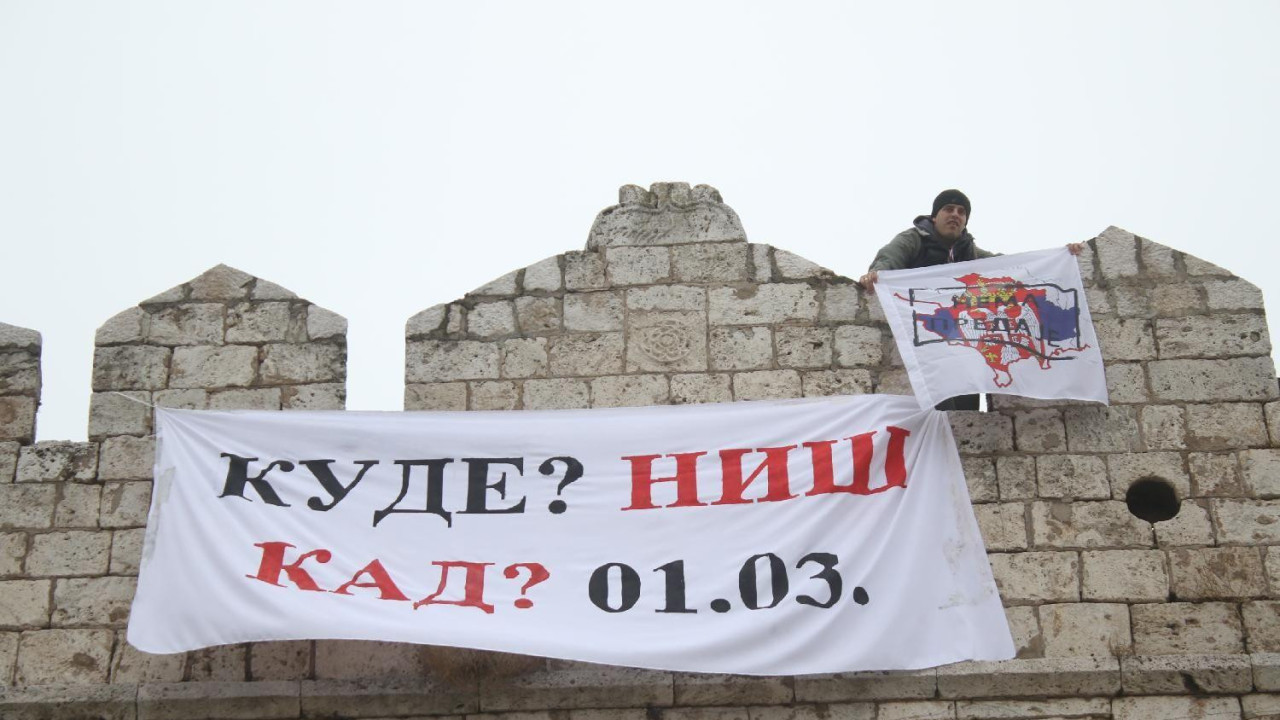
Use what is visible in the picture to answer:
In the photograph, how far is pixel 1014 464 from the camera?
611cm

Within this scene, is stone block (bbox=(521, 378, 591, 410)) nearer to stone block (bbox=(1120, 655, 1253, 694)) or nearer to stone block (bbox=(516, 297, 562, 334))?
stone block (bbox=(516, 297, 562, 334))

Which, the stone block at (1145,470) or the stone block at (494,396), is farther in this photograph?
the stone block at (494,396)

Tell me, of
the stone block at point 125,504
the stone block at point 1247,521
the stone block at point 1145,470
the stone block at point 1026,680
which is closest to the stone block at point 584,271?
the stone block at point 125,504

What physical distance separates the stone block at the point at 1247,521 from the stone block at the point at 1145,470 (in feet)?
0.58

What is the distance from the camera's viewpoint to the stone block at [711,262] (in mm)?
6535

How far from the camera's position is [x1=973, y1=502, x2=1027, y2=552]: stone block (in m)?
5.99

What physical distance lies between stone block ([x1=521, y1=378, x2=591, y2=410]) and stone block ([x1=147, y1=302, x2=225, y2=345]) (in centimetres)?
159

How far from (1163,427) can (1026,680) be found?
1.39m

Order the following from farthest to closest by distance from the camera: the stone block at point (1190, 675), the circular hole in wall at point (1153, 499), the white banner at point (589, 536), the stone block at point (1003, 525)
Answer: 1. the circular hole in wall at point (1153, 499)
2. the stone block at point (1003, 525)
3. the stone block at point (1190, 675)
4. the white banner at point (589, 536)

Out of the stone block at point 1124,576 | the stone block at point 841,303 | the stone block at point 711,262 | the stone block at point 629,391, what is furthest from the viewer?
the stone block at point 711,262

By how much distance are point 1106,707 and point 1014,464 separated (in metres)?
1.13

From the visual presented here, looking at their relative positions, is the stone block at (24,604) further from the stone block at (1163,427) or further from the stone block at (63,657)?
the stone block at (1163,427)

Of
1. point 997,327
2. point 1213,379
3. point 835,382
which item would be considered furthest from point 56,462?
point 1213,379

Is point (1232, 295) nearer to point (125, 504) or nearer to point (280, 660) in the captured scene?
point (280, 660)
